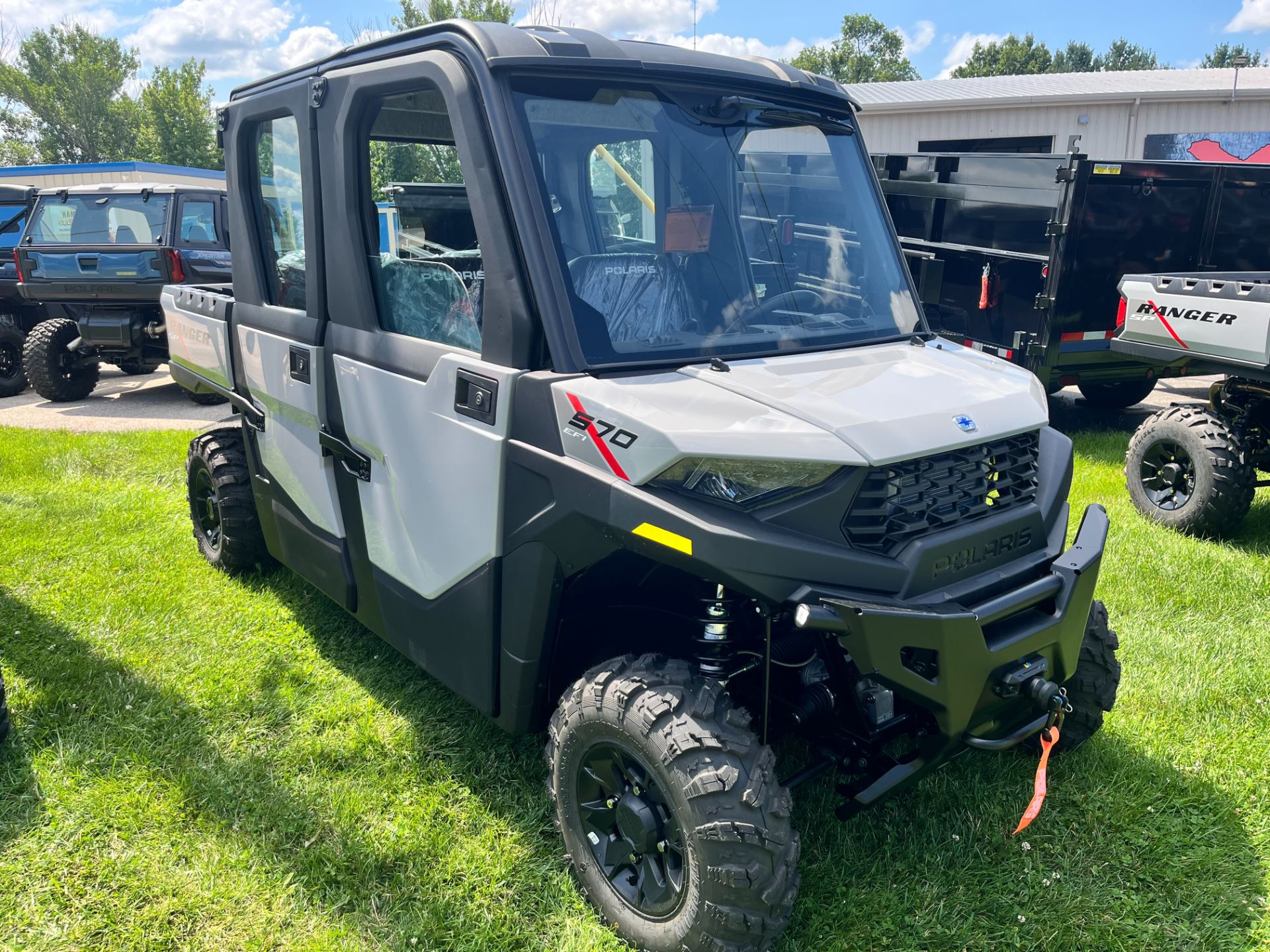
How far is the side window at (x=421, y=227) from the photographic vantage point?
8.94 ft

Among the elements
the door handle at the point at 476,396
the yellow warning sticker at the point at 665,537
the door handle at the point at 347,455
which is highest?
the door handle at the point at 476,396

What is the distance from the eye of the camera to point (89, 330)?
10.1m

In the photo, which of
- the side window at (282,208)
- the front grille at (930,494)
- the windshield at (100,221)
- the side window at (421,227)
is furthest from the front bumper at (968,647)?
the windshield at (100,221)

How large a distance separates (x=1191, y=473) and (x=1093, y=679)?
3.07m

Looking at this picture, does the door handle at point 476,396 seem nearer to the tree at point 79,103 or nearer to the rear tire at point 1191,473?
the rear tire at point 1191,473

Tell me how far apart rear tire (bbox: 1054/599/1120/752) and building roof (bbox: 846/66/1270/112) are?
15948 mm

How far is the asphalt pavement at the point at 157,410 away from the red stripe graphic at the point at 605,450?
288 inches

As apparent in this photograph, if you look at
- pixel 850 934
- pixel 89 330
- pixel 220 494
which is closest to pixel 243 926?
pixel 850 934

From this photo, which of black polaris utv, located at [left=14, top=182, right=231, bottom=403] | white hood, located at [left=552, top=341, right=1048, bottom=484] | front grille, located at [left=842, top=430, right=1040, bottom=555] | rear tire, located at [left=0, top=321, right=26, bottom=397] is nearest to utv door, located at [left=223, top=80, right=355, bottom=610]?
white hood, located at [left=552, top=341, right=1048, bottom=484]

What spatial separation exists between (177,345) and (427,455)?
2.73 meters

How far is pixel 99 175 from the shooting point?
28.5 meters

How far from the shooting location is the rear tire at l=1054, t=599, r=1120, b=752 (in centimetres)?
317

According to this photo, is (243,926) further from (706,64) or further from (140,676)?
(706,64)

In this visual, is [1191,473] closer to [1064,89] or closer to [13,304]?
[13,304]
